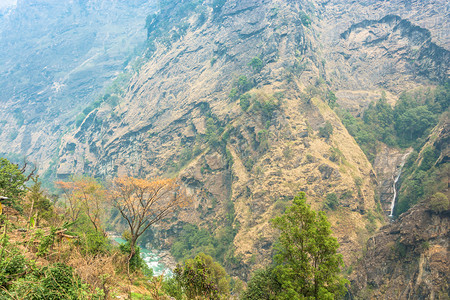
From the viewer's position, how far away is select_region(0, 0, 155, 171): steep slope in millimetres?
137500

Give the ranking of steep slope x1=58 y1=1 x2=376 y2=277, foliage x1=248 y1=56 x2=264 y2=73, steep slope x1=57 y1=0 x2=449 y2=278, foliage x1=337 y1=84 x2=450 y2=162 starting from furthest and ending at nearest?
1. foliage x1=248 y1=56 x2=264 y2=73
2. foliage x1=337 y1=84 x2=450 y2=162
3. steep slope x1=57 y1=0 x2=449 y2=278
4. steep slope x1=58 y1=1 x2=376 y2=277

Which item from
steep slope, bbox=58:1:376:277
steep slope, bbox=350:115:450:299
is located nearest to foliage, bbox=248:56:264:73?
steep slope, bbox=58:1:376:277

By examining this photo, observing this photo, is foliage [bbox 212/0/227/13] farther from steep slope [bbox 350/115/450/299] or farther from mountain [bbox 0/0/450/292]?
steep slope [bbox 350/115/450/299]

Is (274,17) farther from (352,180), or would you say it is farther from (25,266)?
(25,266)

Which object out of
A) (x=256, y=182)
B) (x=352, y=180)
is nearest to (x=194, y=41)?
(x=256, y=182)

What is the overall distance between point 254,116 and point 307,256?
49010mm

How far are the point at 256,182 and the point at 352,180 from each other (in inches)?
738

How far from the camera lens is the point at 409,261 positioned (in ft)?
91.7

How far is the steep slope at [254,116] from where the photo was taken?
160 ft

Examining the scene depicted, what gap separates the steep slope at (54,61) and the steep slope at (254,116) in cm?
4567

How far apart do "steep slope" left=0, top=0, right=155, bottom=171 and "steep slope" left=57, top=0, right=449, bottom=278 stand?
45.7 metres

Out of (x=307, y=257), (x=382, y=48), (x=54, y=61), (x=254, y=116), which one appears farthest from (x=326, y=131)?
(x=54, y=61)

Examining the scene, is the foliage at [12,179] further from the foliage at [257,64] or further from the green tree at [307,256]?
the foliage at [257,64]

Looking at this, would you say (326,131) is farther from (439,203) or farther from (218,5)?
(218,5)
